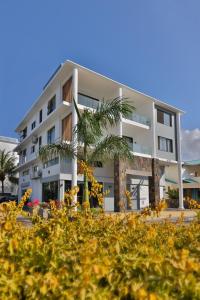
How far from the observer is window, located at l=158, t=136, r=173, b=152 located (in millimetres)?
31000

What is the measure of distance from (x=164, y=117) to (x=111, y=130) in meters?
8.99

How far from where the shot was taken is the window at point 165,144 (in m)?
31.0

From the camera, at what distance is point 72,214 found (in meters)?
4.66

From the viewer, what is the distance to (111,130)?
26156 mm

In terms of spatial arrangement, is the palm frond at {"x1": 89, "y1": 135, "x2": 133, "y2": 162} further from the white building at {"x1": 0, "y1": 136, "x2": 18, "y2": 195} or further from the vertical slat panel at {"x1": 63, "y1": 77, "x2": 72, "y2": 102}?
the white building at {"x1": 0, "y1": 136, "x2": 18, "y2": 195}

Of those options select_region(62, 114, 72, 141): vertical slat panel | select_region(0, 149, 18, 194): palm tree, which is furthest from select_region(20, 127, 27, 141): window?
select_region(62, 114, 72, 141): vertical slat panel

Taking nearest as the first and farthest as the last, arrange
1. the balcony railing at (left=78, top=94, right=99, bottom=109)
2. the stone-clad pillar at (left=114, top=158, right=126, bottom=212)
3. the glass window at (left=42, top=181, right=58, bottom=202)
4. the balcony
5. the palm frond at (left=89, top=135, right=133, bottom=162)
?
the palm frond at (left=89, top=135, right=133, bottom=162) < the balcony railing at (left=78, top=94, right=99, bottom=109) < the stone-clad pillar at (left=114, top=158, right=126, bottom=212) < the glass window at (left=42, top=181, right=58, bottom=202) < the balcony

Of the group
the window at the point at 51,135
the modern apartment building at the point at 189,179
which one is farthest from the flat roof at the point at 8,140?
the modern apartment building at the point at 189,179

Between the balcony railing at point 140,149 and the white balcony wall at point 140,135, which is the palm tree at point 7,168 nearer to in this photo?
the white balcony wall at point 140,135

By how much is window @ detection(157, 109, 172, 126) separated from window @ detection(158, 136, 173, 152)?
76.2 inches

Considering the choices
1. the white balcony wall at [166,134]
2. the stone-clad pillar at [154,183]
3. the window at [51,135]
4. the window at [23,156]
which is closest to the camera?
the window at [51,135]

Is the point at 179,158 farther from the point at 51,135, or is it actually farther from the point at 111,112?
the point at 111,112

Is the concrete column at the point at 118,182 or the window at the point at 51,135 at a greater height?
the window at the point at 51,135

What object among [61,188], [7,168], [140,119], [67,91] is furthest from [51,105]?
[7,168]
